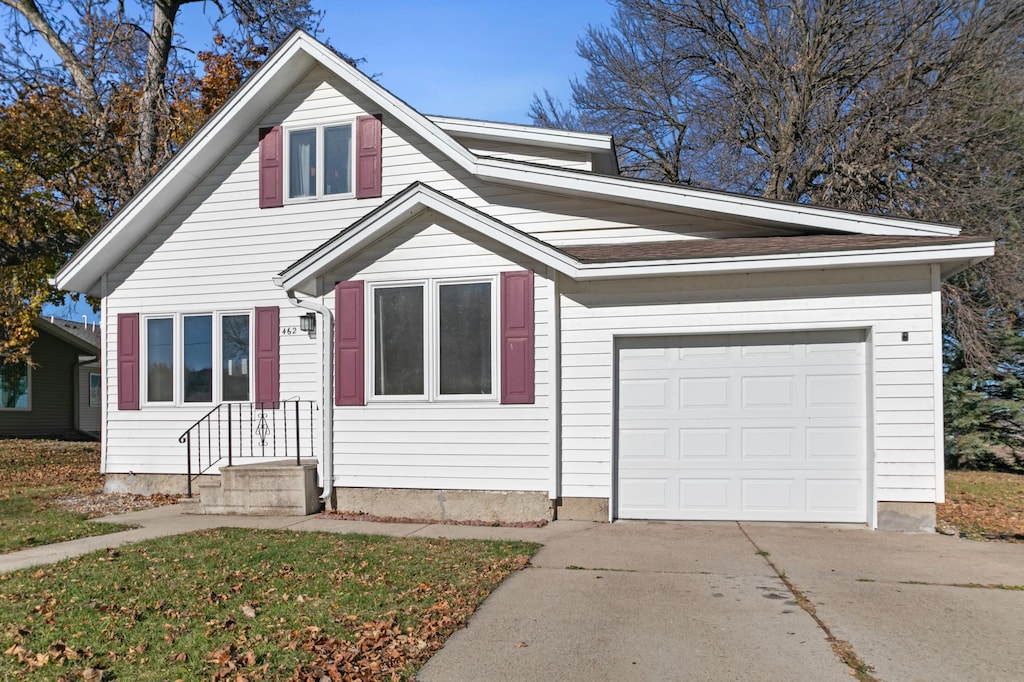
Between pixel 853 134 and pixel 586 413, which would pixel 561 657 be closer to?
pixel 586 413

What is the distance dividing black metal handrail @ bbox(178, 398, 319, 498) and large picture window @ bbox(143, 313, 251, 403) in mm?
294

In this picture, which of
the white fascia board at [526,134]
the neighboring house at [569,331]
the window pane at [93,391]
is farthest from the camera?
the window pane at [93,391]

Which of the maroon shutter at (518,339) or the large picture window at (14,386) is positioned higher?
the maroon shutter at (518,339)

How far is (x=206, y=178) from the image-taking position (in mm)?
11625

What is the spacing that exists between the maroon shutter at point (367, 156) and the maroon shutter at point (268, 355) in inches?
85.3

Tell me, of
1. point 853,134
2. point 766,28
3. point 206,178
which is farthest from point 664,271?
point 766,28

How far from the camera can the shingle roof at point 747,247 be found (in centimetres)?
803

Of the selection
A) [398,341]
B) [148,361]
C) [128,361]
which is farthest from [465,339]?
[128,361]

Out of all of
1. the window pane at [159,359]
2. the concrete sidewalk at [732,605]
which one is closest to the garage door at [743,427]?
the concrete sidewalk at [732,605]

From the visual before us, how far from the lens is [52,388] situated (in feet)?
88.9

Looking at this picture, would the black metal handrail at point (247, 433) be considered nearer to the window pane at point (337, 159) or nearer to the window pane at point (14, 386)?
the window pane at point (337, 159)

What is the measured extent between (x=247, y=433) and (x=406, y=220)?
4222 mm

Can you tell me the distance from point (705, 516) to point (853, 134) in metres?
12.2

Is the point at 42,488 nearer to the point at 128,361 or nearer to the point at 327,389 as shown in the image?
the point at 128,361
